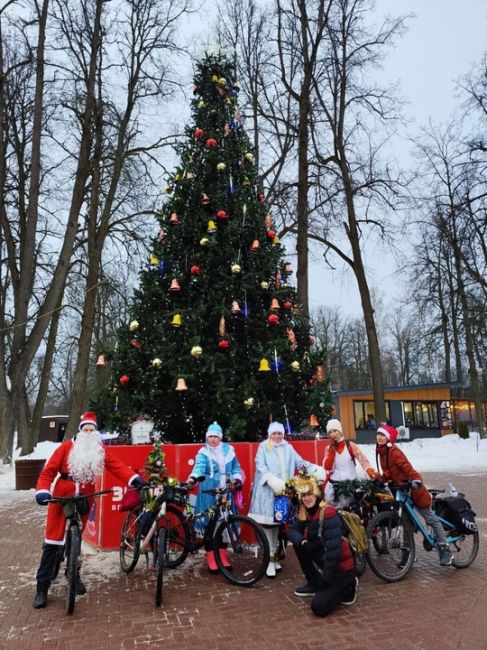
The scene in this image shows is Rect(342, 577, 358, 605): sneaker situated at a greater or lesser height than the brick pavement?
greater

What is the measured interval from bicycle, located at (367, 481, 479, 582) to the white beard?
2945 millimetres

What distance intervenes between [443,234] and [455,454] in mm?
9810

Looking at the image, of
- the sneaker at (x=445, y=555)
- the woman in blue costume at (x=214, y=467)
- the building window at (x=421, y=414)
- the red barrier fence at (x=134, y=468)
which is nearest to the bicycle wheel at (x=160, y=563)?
the woman in blue costume at (x=214, y=467)

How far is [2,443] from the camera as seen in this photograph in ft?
49.4

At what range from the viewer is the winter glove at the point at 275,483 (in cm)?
570

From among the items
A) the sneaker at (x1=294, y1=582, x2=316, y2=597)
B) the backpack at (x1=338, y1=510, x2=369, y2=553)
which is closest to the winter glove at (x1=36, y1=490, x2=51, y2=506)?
the sneaker at (x1=294, y1=582, x2=316, y2=597)

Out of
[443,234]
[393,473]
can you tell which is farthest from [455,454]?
[393,473]

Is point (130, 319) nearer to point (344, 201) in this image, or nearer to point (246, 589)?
point (246, 589)

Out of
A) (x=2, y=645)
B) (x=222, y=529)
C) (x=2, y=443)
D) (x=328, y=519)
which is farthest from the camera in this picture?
(x=2, y=443)

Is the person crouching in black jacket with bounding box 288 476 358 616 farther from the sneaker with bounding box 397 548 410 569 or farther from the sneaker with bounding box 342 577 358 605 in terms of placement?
the sneaker with bounding box 397 548 410 569

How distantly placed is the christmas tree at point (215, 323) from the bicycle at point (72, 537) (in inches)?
90.4

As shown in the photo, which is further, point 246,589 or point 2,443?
point 2,443

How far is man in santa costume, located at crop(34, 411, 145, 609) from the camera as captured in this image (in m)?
5.02

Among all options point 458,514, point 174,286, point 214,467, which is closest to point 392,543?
point 458,514
